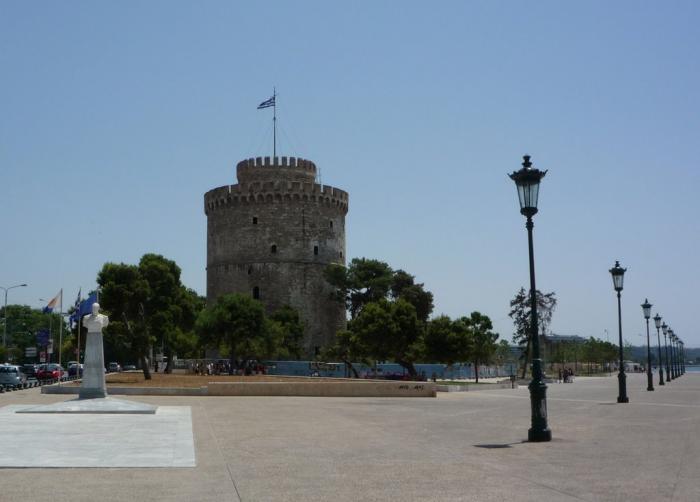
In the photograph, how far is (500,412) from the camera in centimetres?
2253

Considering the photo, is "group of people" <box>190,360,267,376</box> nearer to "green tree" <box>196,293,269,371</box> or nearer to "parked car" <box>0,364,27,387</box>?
"green tree" <box>196,293,269,371</box>

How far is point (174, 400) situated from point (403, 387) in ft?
32.4

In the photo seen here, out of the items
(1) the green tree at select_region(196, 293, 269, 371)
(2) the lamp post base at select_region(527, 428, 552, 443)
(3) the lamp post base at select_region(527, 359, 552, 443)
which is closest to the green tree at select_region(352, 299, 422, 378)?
(1) the green tree at select_region(196, 293, 269, 371)

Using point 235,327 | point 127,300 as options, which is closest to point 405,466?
point 127,300

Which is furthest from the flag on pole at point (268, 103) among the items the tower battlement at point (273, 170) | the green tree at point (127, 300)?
the green tree at point (127, 300)

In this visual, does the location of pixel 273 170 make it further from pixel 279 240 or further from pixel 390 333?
pixel 390 333

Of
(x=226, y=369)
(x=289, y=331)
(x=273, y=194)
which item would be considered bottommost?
(x=226, y=369)

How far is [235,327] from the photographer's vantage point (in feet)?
179

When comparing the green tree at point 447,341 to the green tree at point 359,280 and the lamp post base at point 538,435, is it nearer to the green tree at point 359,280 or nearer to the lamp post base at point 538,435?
the green tree at point 359,280

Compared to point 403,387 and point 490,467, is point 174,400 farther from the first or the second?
point 490,467

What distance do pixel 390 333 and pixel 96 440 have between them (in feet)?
127

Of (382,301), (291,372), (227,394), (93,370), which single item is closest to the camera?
(93,370)

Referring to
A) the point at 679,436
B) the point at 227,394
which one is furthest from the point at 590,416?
the point at 227,394

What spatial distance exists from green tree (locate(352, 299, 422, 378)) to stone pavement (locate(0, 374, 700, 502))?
32.6 metres
